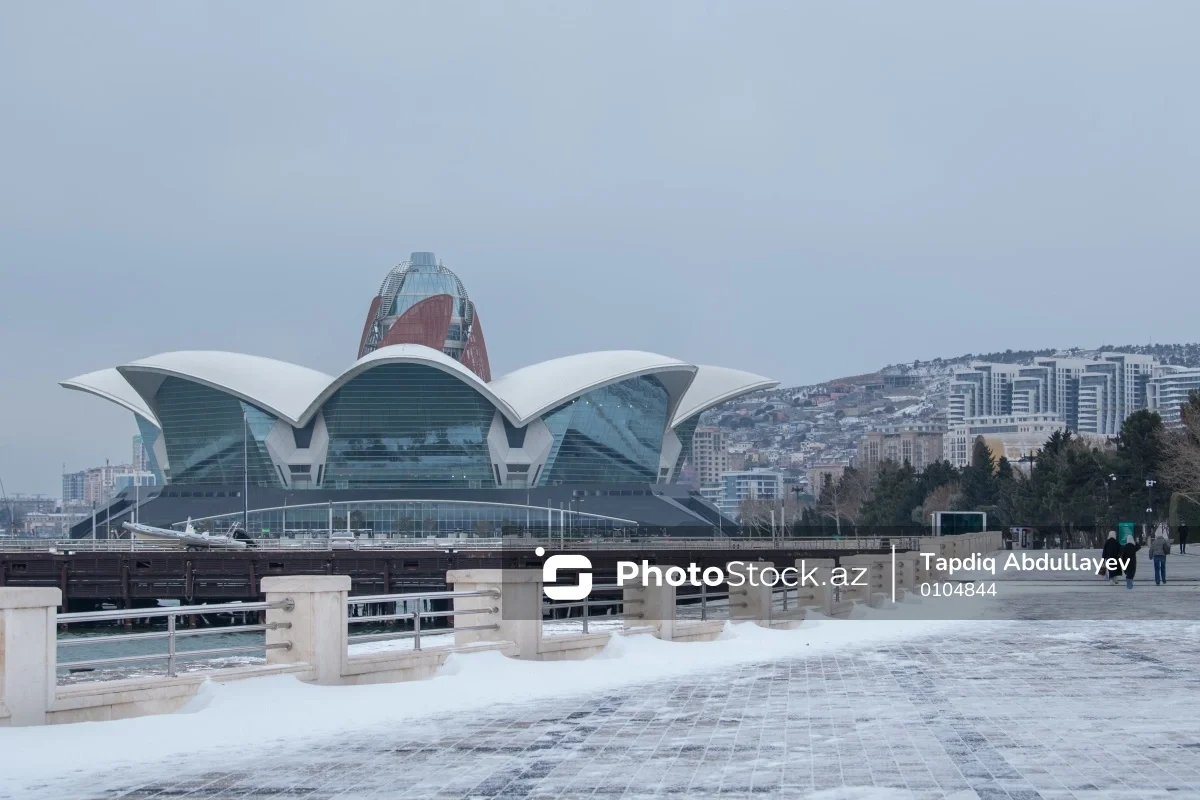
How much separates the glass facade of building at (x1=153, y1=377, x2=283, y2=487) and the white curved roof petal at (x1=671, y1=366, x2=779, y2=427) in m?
33.6

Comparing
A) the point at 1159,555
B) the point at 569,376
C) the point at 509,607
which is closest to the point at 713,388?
the point at 569,376

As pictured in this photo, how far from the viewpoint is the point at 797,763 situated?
10609 millimetres

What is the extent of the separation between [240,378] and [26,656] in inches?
4247

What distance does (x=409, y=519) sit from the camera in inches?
4734

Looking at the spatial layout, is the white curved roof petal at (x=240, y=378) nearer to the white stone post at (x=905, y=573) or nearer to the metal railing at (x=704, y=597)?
the metal railing at (x=704, y=597)

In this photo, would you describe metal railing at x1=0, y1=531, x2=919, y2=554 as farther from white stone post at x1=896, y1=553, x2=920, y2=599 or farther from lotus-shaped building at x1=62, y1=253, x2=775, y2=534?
white stone post at x1=896, y1=553, x2=920, y2=599

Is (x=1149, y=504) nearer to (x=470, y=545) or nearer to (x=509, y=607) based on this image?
(x=470, y=545)

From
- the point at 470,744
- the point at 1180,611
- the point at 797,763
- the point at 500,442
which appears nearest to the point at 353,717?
the point at 470,744

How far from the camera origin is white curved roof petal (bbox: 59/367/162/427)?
120312 mm

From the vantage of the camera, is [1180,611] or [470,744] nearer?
[470,744]

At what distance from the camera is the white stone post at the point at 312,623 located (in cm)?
1484

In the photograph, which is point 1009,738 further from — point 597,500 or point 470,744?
point 597,500

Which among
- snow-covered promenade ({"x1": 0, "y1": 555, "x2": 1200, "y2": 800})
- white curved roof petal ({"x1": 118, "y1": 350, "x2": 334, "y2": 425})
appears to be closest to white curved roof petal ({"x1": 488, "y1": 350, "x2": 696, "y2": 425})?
white curved roof petal ({"x1": 118, "y1": 350, "x2": 334, "y2": 425})

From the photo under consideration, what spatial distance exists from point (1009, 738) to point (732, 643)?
1060 centimetres
